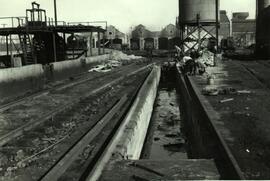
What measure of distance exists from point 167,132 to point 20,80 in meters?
8.93

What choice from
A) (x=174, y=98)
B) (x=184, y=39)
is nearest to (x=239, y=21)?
(x=184, y=39)

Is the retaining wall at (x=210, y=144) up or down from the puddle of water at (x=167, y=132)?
up

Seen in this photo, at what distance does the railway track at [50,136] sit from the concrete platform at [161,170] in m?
1.22

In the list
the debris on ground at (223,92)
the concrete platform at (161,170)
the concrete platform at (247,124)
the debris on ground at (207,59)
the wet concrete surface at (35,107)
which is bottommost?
the wet concrete surface at (35,107)

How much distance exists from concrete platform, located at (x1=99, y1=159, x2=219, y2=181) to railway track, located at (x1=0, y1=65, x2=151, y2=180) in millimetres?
1219

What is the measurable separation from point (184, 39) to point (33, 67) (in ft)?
60.0

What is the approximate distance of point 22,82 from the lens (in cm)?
2125

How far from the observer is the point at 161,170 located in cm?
731

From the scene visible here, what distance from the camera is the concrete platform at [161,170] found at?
6.91 m

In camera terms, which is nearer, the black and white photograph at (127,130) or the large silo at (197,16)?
the black and white photograph at (127,130)

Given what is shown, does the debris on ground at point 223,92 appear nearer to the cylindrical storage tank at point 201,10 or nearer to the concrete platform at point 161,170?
the concrete platform at point 161,170

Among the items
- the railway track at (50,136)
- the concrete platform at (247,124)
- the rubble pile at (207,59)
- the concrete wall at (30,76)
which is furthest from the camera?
the rubble pile at (207,59)

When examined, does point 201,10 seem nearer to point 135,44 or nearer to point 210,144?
point 210,144

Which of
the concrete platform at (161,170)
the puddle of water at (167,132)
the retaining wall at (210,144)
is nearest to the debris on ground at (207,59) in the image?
the puddle of water at (167,132)
